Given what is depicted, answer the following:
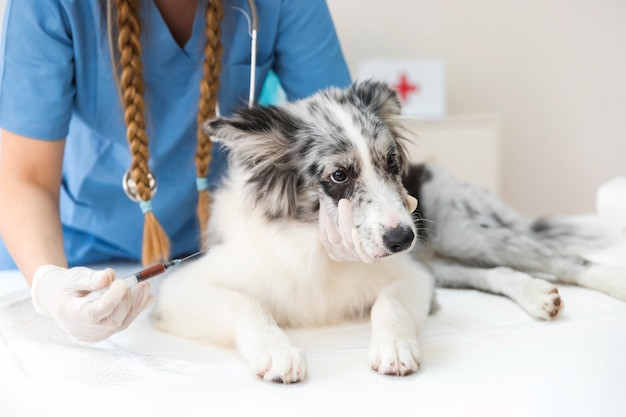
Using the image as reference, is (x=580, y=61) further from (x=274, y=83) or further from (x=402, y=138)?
(x=402, y=138)

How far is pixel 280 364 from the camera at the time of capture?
54.5 inches

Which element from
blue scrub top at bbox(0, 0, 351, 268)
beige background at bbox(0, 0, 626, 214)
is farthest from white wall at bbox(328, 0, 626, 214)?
blue scrub top at bbox(0, 0, 351, 268)

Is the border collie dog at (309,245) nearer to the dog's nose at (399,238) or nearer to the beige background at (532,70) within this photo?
the dog's nose at (399,238)

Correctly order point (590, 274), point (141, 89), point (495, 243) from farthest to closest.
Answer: point (495, 243) < point (590, 274) < point (141, 89)

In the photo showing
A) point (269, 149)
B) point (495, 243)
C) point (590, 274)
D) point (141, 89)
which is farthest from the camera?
point (495, 243)

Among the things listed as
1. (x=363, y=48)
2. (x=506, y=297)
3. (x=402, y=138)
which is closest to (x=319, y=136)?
(x=402, y=138)

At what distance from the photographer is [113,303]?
141 cm

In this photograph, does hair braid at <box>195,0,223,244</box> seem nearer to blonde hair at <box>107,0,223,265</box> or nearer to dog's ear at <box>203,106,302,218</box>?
blonde hair at <box>107,0,223,265</box>

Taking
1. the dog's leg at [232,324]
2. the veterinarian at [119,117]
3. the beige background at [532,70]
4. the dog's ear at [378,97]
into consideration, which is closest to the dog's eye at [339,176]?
the veterinarian at [119,117]

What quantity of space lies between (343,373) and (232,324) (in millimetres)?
328

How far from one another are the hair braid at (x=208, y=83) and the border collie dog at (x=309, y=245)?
0.09 m

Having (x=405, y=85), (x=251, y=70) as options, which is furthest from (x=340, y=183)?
(x=405, y=85)

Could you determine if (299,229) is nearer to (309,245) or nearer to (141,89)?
(309,245)

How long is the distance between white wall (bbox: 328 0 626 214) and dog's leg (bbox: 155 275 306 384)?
3.25 m
